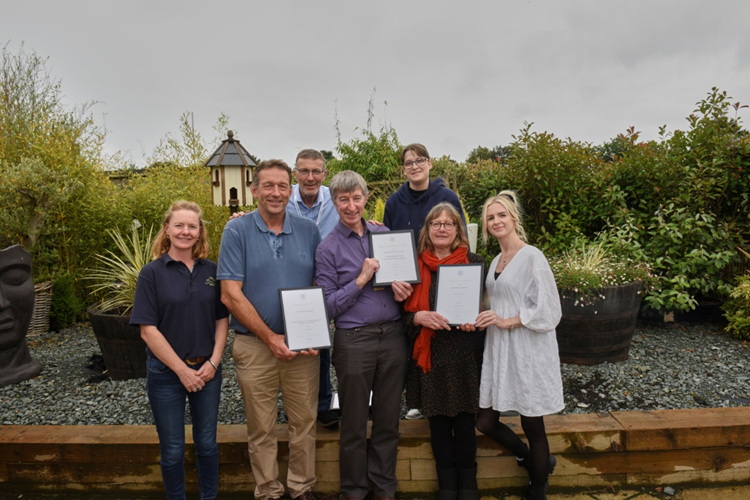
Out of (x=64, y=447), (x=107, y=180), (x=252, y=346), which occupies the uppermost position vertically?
(x=107, y=180)

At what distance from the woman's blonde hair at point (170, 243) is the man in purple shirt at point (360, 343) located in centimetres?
58

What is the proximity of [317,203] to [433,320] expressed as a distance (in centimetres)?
122

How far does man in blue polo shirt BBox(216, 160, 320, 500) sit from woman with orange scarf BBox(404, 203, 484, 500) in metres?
0.56

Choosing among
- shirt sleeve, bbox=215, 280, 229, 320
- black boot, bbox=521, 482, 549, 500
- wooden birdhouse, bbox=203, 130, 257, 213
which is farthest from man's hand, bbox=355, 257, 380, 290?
wooden birdhouse, bbox=203, 130, 257, 213

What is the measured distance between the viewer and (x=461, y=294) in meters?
2.33

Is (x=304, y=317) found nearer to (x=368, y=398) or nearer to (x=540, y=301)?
(x=368, y=398)

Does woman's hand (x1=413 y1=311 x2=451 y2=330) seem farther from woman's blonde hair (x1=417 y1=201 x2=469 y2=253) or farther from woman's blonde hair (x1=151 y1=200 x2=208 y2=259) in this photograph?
woman's blonde hair (x1=151 y1=200 x2=208 y2=259)

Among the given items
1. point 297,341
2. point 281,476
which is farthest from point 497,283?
point 281,476

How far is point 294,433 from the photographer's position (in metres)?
2.52

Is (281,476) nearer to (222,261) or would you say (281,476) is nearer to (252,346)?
(252,346)

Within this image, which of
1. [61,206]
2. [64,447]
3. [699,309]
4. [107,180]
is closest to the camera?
[64,447]

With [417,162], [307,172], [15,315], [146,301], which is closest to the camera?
[146,301]

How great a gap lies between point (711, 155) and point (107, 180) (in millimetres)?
7574

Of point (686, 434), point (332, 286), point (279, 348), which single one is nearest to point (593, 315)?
point (686, 434)
